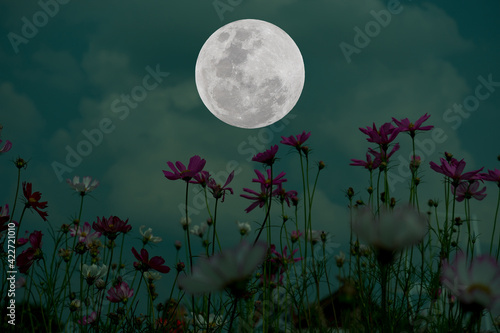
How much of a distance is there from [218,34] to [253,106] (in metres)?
0.73

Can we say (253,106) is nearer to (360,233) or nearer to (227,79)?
(227,79)

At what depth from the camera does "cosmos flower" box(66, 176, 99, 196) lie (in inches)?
81.7

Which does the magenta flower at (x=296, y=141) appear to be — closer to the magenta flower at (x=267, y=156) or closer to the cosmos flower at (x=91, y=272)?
the magenta flower at (x=267, y=156)

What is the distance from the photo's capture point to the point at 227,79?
343 cm

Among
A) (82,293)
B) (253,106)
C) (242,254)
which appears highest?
(253,106)

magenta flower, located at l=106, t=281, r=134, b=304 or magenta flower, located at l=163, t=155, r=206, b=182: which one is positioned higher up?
magenta flower, located at l=163, t=155, r=206, b=182

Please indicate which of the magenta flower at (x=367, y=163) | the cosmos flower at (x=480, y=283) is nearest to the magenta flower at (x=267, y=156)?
the magenta flower at (x=367, y=163)

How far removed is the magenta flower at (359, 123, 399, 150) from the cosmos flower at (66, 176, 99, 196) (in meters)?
1.30

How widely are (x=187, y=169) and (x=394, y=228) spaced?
1108 millimetres

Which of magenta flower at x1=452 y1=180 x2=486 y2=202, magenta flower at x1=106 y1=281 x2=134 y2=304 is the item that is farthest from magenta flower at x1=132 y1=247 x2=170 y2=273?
magenta flower at x1=452 y1=180 x2=486 y2=202

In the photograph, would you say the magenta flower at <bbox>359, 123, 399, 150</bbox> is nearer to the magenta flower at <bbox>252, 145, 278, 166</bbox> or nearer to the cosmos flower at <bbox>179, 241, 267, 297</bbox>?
the magenta flower at <bbox>252, 145, 278, 166</bbox>

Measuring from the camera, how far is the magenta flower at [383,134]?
1666mm

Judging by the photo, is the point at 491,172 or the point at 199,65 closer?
the point at 491,172

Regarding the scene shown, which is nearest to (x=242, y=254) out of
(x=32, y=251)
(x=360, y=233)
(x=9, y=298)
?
(x=360, y=233)
